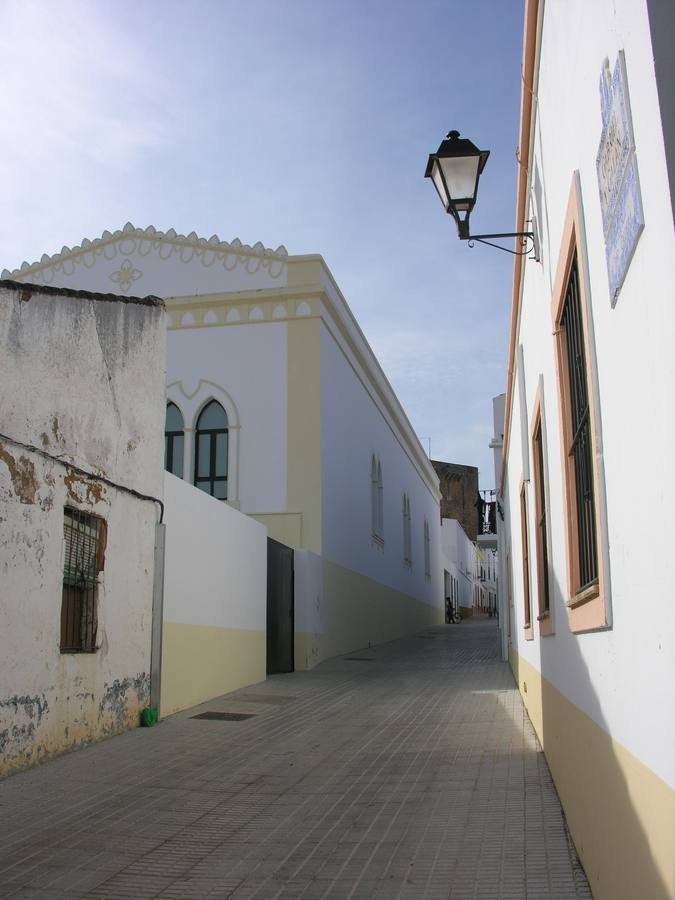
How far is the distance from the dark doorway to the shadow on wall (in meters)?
8.37

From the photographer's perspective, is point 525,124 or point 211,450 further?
point 211,450

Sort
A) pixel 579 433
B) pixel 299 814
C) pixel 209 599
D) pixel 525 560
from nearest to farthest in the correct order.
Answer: pixel 579 433
pixel 299 814
pixel 525 560
pixel 209 599

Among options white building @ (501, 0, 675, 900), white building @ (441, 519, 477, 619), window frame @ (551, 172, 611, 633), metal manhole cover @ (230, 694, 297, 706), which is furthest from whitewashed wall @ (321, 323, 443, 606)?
white building @ (441, 519, 477, 619)

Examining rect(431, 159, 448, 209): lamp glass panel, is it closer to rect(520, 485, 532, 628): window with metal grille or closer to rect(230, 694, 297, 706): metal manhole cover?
rect(520, 485, 532, 628): window with metal grille

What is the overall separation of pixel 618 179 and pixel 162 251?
643 inches

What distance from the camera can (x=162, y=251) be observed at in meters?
18.1

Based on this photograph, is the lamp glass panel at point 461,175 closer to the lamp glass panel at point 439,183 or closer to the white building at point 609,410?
the lamp glass panel at point 439,183

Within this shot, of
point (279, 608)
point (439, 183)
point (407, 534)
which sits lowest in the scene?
point (279, 608)

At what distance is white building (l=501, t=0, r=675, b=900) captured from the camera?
2.21 m

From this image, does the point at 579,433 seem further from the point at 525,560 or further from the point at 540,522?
the point at 525,560

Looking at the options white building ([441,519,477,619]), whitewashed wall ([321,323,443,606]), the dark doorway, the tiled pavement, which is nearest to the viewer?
the tiled pavement

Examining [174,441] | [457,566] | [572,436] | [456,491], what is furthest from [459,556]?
[572,436]

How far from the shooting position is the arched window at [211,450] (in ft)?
55.4

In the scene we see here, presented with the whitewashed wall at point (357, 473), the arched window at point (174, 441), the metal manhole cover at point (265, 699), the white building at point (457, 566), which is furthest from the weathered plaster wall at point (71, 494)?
the white building at point (457, 566)
